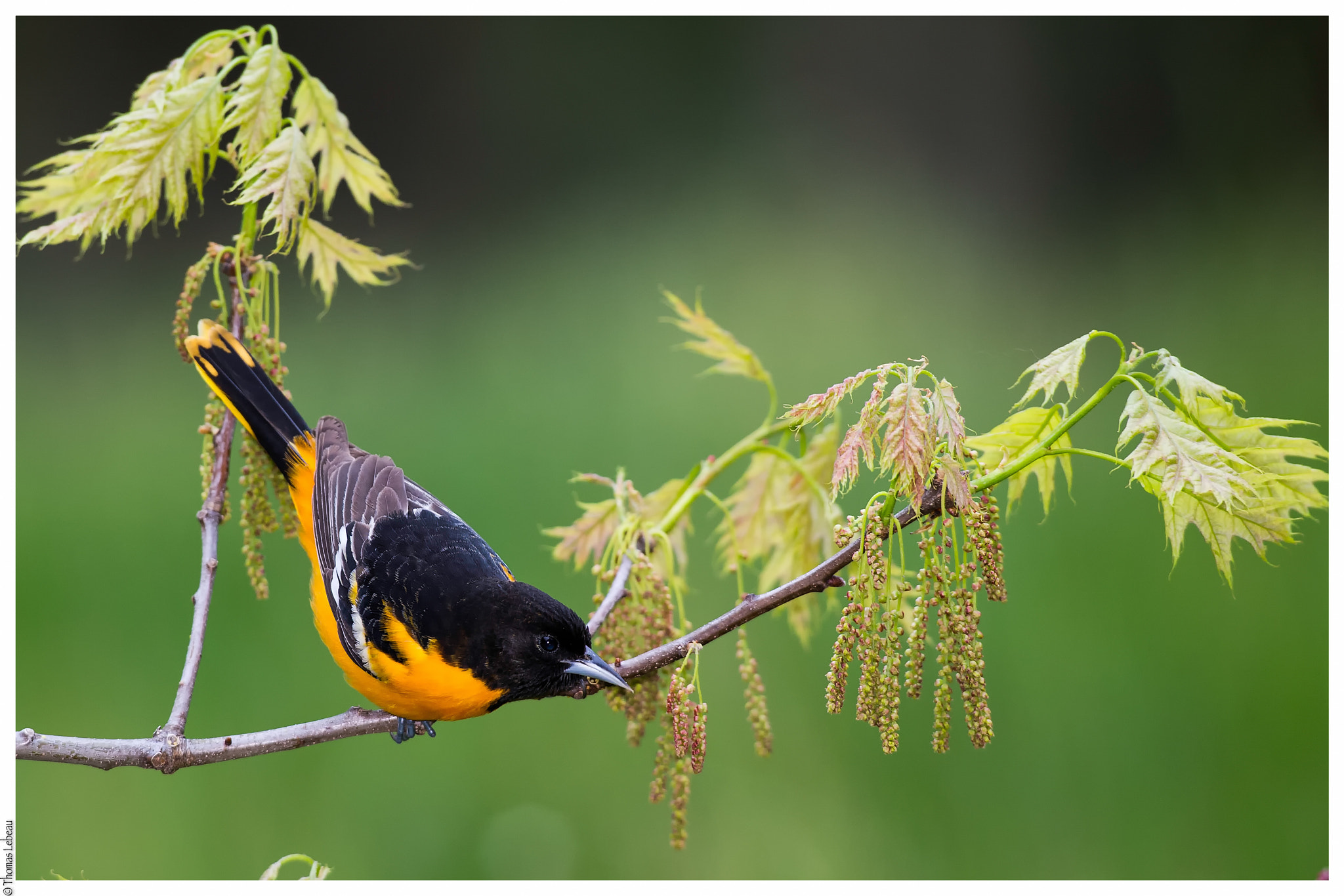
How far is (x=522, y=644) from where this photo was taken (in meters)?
1.06

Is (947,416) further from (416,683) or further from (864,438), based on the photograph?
(416,683)

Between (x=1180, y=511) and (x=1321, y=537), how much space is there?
163 cm

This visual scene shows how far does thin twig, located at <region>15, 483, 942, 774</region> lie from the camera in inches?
36.4

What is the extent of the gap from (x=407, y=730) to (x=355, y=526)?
0.93 ft

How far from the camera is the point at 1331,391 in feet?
4.10

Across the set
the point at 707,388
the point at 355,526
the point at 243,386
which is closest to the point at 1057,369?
the point at 355,526

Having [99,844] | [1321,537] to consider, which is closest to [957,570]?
[99,844]

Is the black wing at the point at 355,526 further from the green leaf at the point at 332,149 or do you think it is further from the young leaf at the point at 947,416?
the young leaf at the point at 947,416

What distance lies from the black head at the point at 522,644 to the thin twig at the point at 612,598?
9 cm

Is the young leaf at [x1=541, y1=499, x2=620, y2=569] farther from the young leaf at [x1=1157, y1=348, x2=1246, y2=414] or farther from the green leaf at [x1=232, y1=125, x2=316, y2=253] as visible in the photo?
the young leaf at [x1=1157, y1=348, x2=1246, y2=414]

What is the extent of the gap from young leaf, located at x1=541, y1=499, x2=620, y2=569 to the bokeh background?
1.44 feet

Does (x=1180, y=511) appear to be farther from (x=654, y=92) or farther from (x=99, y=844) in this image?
(x=654, y=92)

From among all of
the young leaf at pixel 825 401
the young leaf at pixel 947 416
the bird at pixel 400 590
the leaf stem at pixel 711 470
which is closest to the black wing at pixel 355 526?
the bird at pixel 400 590

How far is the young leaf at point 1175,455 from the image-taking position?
2.57 ft
